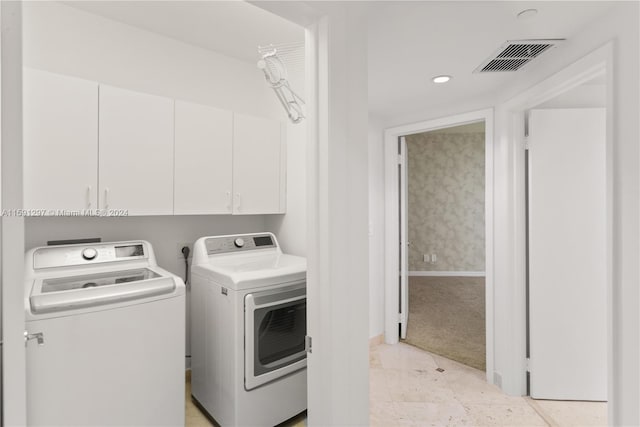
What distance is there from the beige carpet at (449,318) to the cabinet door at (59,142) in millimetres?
3033

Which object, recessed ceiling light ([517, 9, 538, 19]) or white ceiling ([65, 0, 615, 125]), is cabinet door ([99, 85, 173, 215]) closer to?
white ceiling ([65, 0, 615, 125])

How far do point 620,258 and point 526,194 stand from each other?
1011mm

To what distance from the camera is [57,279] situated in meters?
1.72

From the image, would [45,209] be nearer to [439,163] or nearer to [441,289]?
[441,289]

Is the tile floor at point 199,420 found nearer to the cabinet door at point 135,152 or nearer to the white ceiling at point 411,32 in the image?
the cabinet door at point 135,152

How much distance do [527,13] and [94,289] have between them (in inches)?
90.6

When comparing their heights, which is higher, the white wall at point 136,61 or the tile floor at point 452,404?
the white wall at point 136,61

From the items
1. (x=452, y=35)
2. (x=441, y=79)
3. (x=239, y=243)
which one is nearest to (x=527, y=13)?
(x=452, y=35)

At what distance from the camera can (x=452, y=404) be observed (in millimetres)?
2271

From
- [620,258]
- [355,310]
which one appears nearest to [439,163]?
[620,258]

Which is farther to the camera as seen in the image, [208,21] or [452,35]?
[208,21]

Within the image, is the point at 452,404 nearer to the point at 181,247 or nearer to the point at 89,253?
the point at 181,247

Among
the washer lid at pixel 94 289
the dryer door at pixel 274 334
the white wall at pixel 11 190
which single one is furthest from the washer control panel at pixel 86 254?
the white wall at pixel 11 190

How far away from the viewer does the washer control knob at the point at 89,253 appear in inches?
75.4
